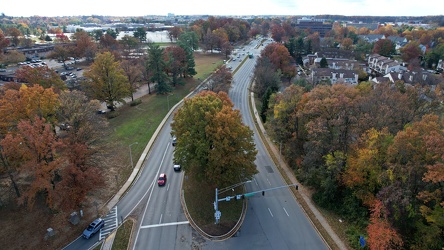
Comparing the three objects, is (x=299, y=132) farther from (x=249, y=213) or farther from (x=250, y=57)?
(x=250, y=57)

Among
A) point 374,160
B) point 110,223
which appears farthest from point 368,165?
point 110,223

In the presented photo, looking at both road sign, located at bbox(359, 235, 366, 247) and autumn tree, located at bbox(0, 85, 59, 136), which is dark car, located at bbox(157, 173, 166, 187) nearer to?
autumn tree, located at bbox(0, 85, 59, 136)

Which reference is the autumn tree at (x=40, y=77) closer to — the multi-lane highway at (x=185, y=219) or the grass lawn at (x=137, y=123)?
the grass lawn at (x=137, y=123)

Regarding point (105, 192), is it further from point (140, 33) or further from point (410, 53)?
point (140, 33)

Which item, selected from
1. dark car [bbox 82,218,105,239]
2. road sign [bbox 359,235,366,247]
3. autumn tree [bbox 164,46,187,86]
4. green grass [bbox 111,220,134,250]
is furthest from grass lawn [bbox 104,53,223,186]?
road sign [bbox 359,235,366,247]

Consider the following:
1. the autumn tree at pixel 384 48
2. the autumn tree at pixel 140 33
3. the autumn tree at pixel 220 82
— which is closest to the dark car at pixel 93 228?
the autumn tree at pixel 220 82

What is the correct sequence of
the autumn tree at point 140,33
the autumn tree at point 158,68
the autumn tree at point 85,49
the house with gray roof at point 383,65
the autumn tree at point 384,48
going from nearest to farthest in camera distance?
the autumn tree at point 158,68 < the house with gray roof at point 383,65 < the autumn tree at point 85,49 < the autumn tree at point 384,48 < the autumn tree at point 140,33
